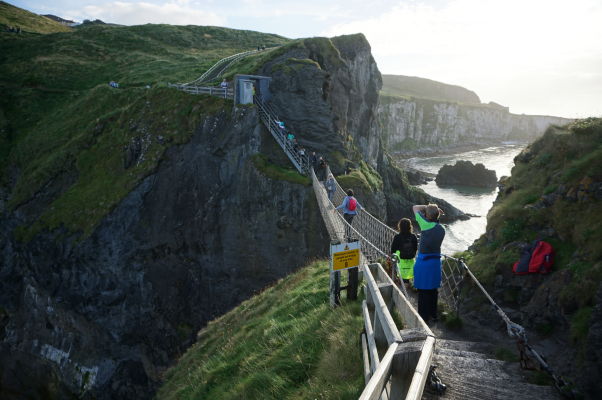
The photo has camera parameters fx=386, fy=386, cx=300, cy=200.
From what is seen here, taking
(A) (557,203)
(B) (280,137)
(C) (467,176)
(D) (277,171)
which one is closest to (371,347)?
(A) (557,203)

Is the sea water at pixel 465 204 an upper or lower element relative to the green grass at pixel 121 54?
lower

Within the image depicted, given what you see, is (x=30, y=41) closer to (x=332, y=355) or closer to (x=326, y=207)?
(x=326, y=207)

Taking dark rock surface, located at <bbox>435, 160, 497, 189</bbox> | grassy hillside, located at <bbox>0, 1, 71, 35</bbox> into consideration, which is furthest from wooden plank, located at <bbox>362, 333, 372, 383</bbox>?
grassy hillside, located at <bbox>0, 1, 71, 35</bbox>

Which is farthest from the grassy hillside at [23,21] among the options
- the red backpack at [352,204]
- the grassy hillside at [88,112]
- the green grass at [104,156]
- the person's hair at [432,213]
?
the person's hair at [432,213]

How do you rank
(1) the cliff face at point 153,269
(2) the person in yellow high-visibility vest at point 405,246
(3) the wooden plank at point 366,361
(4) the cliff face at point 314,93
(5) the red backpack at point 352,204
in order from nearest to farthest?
(3) the wooden plank at point 366,361 → (2) the person in yellow high-visibility vest at point 405,246 → (5) the red backpack at point 352,204 → (1) the cliff face at point 153,269 → (4) the cliff face at point 314,93

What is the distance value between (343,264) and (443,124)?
169199 mm

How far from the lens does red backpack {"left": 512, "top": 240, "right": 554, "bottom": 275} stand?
722 cm

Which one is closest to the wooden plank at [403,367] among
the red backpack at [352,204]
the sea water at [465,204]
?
the red backpack at [352,204]

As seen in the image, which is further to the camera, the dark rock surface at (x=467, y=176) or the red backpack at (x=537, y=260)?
the dark rock surface at (x=467, y=176)

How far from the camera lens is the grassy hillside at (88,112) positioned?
24.7 m

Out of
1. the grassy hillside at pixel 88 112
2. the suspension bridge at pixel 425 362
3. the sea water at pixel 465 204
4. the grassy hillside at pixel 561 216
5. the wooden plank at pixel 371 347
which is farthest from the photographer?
the sea water at pixel 465 204

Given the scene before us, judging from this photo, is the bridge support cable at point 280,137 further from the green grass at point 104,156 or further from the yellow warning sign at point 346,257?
the yellow warning sign at point 346,257

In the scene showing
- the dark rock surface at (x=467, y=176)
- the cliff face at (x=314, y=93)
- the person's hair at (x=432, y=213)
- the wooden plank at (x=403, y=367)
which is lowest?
the dark rock surface at (x=467, y=176)

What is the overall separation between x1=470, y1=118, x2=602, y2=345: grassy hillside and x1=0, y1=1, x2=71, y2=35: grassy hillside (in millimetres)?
83572
